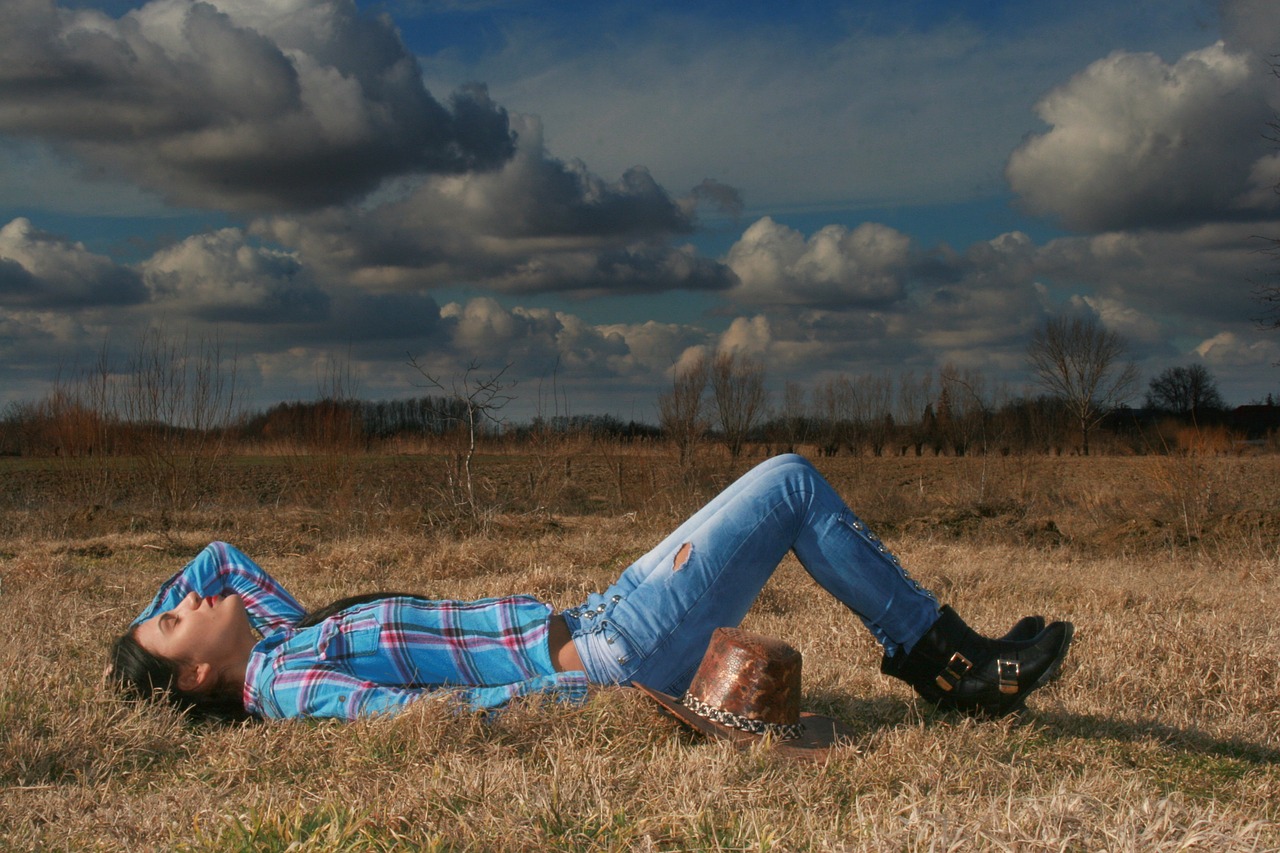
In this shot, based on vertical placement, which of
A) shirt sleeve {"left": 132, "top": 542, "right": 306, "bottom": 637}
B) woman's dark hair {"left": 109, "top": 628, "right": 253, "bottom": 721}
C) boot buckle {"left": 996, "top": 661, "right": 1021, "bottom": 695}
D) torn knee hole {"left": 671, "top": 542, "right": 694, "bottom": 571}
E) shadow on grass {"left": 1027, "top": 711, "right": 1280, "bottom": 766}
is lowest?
shadow on grass {"left": 1027, "top": 711, "right": 1280, "bottom": 766}

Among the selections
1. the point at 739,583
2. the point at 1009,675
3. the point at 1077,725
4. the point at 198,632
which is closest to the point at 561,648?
the point at 739,583

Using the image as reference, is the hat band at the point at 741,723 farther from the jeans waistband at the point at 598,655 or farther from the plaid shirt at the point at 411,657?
the plaid shirt at the point at 411,657

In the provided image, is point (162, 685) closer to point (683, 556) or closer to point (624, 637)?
point (624, 637)

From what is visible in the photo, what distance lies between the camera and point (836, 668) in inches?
173

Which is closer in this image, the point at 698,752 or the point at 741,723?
the point at 698,752

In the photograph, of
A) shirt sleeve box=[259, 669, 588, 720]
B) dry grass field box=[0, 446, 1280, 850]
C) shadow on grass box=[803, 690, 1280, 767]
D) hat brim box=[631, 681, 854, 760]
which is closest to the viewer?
dry grass field box=[0, 446, 1280, 850]

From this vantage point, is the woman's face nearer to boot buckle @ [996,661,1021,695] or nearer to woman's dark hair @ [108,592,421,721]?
woman's dark hair @ [108,592,421,721]

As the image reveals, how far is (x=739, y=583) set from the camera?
3297mm

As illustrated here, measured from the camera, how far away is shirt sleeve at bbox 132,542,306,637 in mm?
3711

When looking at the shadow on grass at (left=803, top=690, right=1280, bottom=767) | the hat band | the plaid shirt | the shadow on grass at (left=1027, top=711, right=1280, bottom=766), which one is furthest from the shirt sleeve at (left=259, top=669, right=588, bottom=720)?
the shadow on grass at (left=1027, top=711, right=1280, bottom=766)

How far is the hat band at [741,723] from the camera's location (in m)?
2.96

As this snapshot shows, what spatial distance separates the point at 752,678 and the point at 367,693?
122 cm

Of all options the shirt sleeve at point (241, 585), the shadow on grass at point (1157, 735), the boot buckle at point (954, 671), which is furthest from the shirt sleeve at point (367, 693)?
the shadow on grass at point (1157, 735)

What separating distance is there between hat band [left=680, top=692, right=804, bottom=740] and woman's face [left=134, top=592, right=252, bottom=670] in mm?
1608
